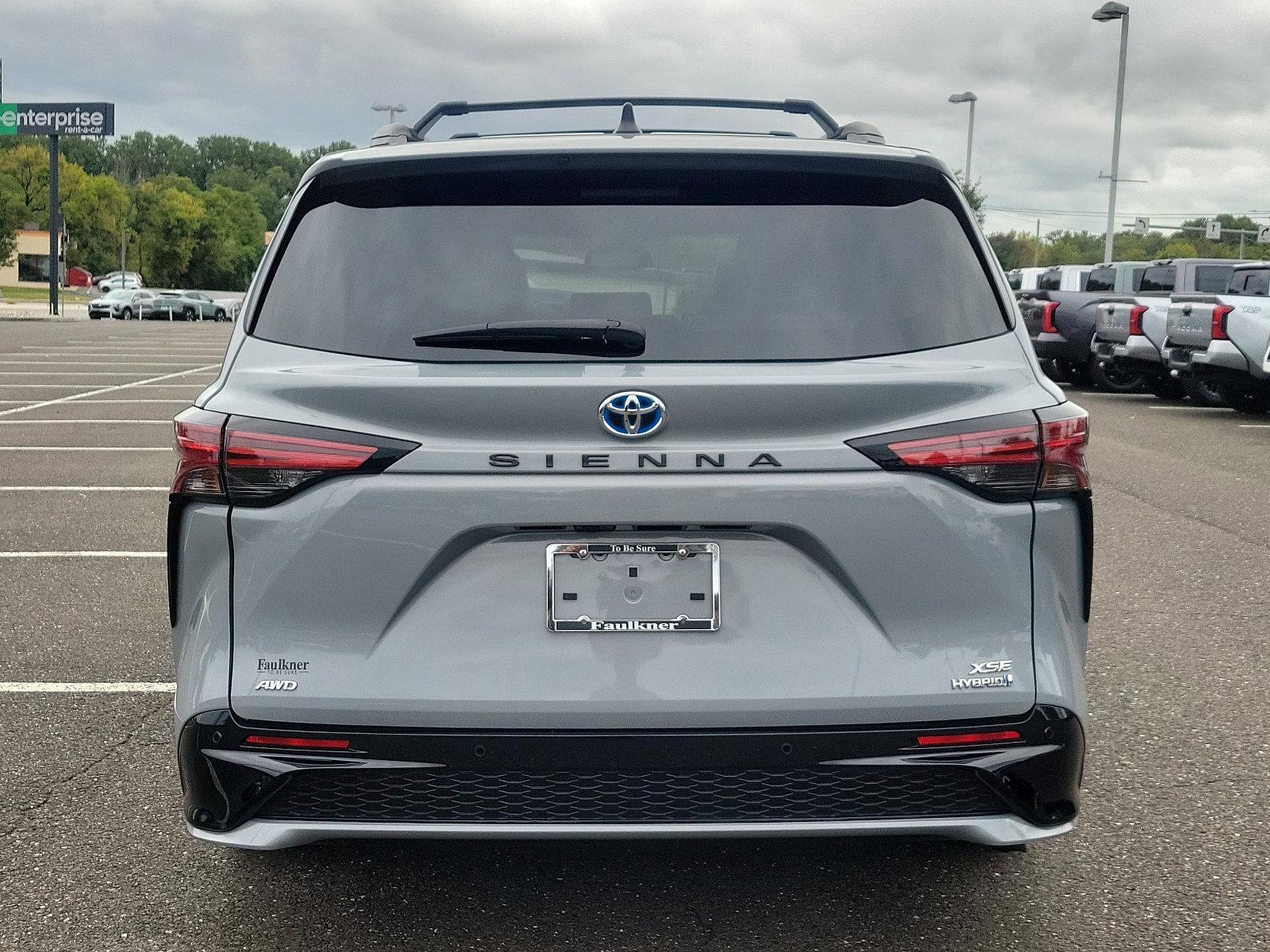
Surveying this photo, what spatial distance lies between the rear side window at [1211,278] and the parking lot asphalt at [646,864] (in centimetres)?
1568

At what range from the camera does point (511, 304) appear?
9.51ft

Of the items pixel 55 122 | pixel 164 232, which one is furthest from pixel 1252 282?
pixel 164 232

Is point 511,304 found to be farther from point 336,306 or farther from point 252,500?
point 252,500

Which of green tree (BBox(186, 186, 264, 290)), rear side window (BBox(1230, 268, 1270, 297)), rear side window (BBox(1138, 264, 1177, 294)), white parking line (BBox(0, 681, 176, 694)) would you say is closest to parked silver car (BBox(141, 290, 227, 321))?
rear side window (BBox(1138, 264, 1177, 294))

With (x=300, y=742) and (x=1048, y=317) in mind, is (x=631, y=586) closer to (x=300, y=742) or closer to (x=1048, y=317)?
(x=300, y=742)

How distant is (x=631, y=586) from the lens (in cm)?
272

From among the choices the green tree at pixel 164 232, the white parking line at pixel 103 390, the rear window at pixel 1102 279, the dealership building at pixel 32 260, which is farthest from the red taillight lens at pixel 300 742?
the dealership building at pixel 32 260

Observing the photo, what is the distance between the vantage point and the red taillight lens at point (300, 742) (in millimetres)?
2744

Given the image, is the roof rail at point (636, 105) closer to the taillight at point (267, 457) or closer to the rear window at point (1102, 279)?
the taillight at point (267, 457)

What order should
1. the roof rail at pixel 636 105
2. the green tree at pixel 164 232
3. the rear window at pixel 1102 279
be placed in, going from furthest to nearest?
the green tree at pixel 164 232
the rear window at pixel 1102 279
the roof rail at pixel 636 105

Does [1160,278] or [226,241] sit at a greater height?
[226,241]

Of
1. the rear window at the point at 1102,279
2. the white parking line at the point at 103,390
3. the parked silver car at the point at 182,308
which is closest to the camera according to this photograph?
the white parking line at the point at 103,390

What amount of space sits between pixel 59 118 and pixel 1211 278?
192ft

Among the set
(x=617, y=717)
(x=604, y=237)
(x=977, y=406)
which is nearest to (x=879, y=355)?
(x=977, y=406)
